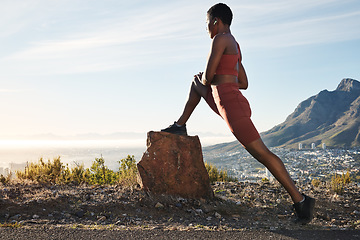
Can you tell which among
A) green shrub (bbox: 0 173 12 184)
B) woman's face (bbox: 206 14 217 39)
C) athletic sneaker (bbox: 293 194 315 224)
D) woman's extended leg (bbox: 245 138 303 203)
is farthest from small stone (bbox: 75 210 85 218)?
green shrub (bbox: 0 173 12 184)

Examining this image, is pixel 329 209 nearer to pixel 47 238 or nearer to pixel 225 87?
pixel 225 87

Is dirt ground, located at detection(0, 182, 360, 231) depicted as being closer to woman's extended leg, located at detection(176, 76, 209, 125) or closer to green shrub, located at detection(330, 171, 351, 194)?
green shrub, located at detection(330, 171, 351, 194)

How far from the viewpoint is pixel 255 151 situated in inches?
161

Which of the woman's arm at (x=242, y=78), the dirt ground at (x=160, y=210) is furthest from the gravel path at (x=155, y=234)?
the woman's arm at (x=242, y=78)

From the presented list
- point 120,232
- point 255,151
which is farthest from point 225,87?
point 120,232

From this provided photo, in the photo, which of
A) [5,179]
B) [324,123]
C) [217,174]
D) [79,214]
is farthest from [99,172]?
[324,123]

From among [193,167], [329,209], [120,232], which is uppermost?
[193,167]

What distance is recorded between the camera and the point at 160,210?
5.16 m

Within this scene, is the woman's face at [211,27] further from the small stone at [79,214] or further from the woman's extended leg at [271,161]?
the small stone at [79,214]

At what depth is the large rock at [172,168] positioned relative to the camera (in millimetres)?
5656

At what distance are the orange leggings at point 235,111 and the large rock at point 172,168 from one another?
153cm

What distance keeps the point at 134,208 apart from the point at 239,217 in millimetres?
1620

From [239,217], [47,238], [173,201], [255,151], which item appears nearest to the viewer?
[47,238]

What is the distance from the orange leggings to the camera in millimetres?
4129
